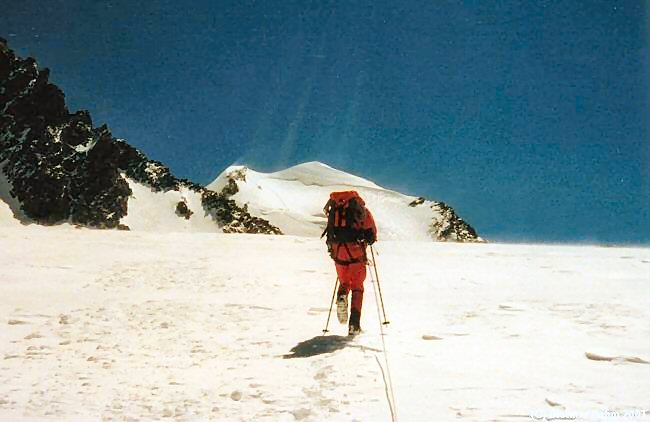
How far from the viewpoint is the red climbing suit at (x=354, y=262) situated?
821cm

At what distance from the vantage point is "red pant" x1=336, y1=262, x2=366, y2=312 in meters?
8.22

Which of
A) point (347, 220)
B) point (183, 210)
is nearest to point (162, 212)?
point (183, 210)

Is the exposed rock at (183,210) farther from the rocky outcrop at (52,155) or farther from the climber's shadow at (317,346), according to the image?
the climber's shadow at (317,346)

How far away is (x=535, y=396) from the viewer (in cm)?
518

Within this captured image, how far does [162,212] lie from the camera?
164625mm

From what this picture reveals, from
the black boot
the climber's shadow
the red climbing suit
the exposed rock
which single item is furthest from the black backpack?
the exposed rock

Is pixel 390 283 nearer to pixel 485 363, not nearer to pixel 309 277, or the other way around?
pixel 309 277

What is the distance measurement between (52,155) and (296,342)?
139565mm

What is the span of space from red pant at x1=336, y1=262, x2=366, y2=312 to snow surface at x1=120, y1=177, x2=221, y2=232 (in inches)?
5630

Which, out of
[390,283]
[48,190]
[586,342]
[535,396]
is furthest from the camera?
[48,190]

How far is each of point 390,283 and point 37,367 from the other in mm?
9036

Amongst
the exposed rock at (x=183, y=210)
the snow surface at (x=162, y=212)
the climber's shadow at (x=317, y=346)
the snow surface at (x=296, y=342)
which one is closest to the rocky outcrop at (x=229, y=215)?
the snow surface at (x=162, y=212)

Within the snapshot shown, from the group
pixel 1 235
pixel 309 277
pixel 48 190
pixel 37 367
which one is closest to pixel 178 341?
pixel 37 367

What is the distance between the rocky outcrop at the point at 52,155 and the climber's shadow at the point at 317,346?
120 meters
